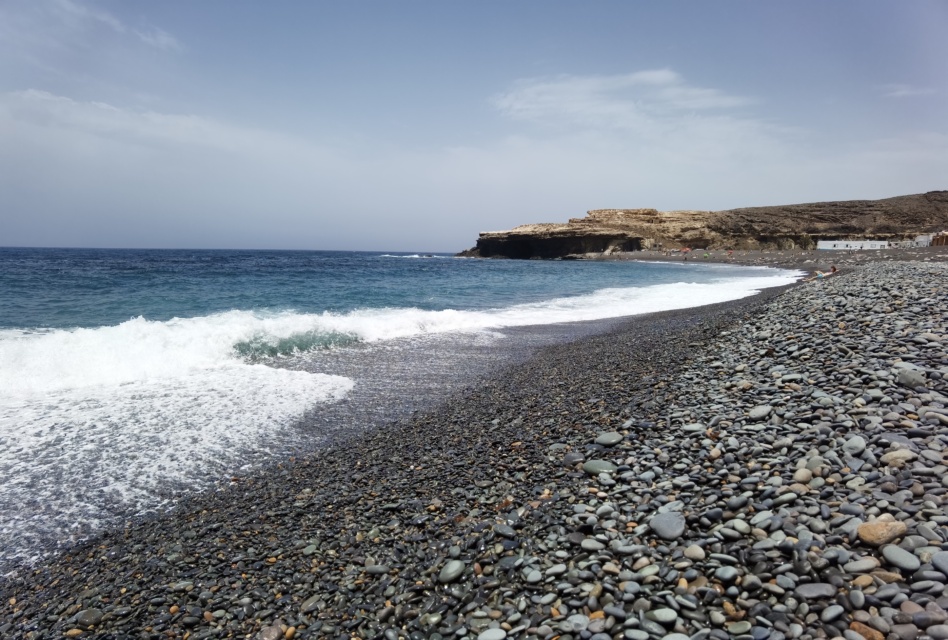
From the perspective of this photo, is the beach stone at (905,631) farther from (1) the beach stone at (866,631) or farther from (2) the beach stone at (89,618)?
(2) the beach stone at (89,618)

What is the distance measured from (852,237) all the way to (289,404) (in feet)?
253

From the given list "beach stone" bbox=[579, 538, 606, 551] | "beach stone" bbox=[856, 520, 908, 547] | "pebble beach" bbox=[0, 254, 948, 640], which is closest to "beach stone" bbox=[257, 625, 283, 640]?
"pebble beach" bbox=[0, 254, 948, 640]

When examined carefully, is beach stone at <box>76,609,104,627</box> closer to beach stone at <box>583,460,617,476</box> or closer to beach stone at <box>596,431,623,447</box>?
beach stone at <box>583,460,617,476</box>

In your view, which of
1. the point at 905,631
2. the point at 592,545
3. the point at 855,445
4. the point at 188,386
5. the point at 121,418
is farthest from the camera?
the point at 188,386

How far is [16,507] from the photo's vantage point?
4.50 m

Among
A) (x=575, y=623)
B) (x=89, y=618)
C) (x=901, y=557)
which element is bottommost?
(x=89, y=618)

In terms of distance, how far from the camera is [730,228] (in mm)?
73000

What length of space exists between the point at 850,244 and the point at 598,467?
67627 millimetres

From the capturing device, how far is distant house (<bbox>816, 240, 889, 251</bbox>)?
2060 inches

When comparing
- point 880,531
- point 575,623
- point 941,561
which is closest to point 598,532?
point 575,623

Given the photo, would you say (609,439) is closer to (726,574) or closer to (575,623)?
(726,574)

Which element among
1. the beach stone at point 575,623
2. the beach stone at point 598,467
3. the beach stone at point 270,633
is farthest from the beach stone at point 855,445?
the beach stone at point 270,633

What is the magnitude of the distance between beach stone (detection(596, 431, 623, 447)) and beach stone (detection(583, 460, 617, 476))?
35cm

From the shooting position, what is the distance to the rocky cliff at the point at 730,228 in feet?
212
